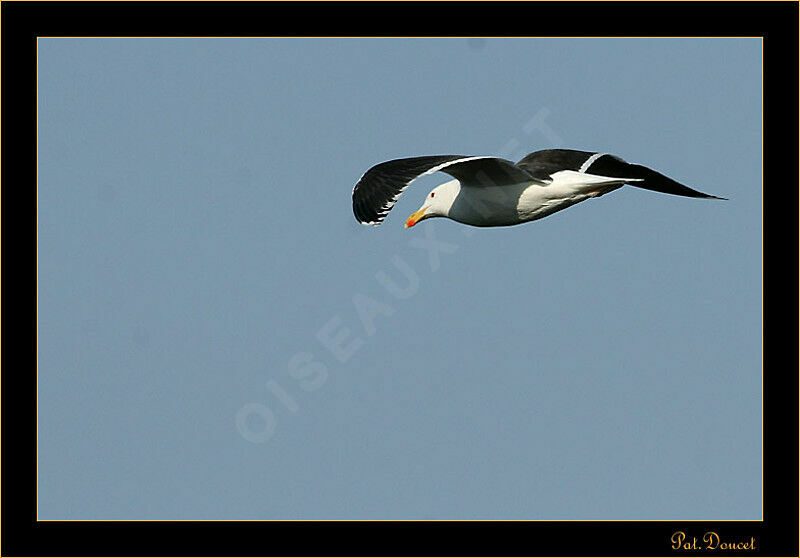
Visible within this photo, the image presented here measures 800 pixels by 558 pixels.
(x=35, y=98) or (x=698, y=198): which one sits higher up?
(x=35, y=98)

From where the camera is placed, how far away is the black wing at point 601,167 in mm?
12968

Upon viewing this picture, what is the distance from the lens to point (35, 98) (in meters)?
13.1

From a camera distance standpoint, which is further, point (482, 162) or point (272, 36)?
point (272, 36)

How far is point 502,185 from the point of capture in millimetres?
12328

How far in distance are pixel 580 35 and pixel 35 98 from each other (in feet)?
18.8

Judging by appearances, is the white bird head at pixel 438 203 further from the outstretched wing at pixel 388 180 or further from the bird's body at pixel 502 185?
the outstretched wing at pixel 388 180

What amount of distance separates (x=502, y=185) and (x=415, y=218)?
1.23 metres

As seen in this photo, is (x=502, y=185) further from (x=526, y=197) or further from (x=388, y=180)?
(x=388, y=180)

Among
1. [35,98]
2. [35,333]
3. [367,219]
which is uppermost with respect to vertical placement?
[35,98]

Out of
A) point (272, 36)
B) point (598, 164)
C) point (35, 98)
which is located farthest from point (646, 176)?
point (35, 98)

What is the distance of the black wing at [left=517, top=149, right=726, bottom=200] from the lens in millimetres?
12968

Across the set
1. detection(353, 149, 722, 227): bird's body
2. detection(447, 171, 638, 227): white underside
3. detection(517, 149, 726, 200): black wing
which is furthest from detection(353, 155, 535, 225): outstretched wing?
detection(517, 149, 726, 200): black wing

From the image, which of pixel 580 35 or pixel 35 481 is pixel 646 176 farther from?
pixel 35 481

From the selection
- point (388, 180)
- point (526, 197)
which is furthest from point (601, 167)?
point (388, 180)
